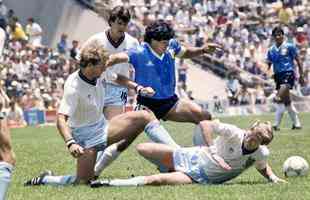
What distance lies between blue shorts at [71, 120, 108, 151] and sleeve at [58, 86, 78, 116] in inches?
17.0

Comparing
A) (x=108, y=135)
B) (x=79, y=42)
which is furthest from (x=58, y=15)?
(x=108, y=135)

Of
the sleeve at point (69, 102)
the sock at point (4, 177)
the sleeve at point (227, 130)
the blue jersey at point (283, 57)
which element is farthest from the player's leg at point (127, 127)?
the blue jersey at point (283, 57)

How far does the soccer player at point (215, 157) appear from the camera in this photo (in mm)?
10992

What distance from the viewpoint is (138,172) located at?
43.9ft

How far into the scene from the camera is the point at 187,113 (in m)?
13.1

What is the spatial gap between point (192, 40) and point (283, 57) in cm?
1538

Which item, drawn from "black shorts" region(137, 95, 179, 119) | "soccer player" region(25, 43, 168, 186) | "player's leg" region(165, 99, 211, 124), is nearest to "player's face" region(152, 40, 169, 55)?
"black shorts" region(137, 95, 179, 119)

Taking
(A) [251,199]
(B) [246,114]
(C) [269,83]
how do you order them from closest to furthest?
(A) [251,199] < (B) [246,114] < (C) [269,83]

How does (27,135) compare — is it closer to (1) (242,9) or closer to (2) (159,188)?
(2) (159,188)

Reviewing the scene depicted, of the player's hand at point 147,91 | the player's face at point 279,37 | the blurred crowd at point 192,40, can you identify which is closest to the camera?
the player's hand at point 147,91

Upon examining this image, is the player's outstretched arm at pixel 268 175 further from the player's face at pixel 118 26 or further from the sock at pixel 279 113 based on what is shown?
the sock at pixel 279 113

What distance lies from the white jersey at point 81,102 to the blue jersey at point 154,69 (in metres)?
1.70

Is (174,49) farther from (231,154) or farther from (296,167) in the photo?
(231,154)

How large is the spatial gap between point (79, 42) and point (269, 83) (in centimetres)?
731
